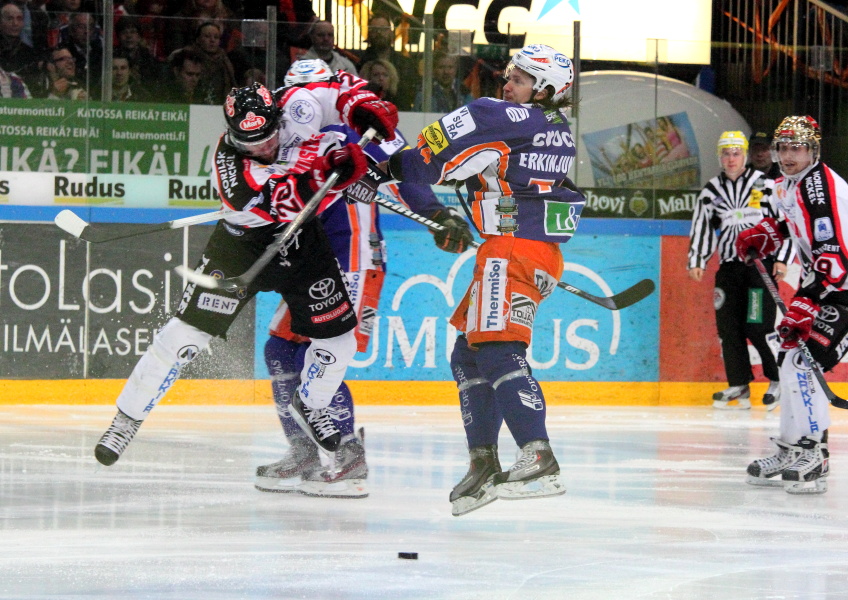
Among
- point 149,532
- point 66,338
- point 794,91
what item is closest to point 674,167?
point 794,91

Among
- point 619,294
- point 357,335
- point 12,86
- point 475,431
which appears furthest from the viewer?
point 12,86

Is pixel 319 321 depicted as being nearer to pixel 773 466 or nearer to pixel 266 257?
pixel 266 257

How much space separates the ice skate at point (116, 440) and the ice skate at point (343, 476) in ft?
1.73

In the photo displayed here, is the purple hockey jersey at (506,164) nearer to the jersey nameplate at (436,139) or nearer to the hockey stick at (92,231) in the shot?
the jersey nameplate at (436,139)

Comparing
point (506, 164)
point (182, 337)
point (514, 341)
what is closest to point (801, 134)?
point (506, 164)

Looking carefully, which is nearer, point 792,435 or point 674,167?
point 792,435

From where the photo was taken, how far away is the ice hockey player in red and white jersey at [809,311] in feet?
13.4

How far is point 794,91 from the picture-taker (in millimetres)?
7156

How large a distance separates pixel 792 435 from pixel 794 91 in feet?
11.3

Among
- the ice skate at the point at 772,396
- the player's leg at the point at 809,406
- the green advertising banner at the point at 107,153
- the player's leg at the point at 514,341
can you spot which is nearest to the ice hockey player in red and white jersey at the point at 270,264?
the player's leg at the point at 514,341

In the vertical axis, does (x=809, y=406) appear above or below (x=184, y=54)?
below

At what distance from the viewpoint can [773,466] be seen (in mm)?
4254

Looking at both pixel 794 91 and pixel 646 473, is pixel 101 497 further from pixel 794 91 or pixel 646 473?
pixel 794 91

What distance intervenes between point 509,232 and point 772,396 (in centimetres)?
379
